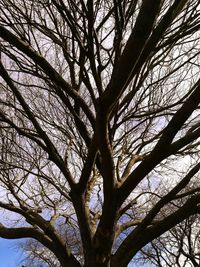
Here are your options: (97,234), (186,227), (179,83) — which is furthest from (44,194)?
(186,227)

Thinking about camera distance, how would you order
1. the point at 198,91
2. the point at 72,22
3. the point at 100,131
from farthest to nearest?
the point at 72,22
the point at 100,131
the point at 198,91

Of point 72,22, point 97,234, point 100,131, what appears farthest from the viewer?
point 97,234

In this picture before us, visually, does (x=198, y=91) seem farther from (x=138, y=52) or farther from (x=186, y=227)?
(x=186, y=227)

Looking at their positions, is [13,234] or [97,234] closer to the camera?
[97,234]

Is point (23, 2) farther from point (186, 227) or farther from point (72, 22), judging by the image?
point (186, 227)

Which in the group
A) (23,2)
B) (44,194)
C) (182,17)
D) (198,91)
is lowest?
(198,91)

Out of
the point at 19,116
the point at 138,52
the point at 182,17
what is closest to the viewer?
the point at 138,52

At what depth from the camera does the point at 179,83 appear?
18.2ft

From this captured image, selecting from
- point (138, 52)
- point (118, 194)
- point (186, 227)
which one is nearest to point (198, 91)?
point (138, 52)

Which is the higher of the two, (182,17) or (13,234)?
(182,17)

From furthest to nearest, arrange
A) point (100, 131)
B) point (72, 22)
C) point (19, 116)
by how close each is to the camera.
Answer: point (19, 116)
point (72, 22)
point (100, 131)

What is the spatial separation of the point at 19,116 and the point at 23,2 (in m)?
1.82

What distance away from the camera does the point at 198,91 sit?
2654 millimetres

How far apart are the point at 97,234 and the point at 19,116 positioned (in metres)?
2.42
